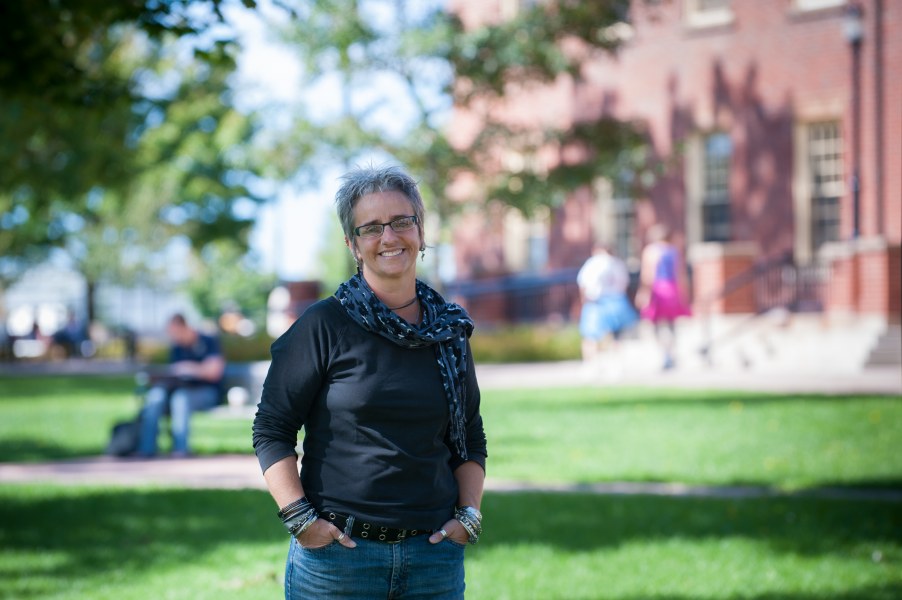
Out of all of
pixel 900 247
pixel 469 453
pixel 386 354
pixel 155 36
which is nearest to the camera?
pixel 386 354

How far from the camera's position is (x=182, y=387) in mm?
12609

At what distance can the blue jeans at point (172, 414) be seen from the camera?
40.5ft

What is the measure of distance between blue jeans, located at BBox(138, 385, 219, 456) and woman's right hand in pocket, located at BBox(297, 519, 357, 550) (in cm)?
931

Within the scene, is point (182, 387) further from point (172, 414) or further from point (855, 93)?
point (855, 93)

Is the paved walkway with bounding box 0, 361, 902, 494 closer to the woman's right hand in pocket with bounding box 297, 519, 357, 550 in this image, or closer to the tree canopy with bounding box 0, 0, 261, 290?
the tree canopy with bounding box 0, 0, 261, 290

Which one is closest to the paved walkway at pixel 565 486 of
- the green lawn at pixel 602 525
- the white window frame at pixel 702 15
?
the green lawn at pixel 602 525

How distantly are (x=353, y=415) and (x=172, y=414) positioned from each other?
959 centimetres

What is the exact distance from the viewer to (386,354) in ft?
11.1

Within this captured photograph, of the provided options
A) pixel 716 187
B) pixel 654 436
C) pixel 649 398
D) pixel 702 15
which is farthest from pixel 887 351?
pixel 702 15

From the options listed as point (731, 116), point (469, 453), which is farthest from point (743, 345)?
point (469, 453)

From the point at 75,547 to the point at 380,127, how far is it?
1541 cm

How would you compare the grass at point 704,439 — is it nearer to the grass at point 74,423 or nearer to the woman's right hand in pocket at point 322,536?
the grass at point 74,423

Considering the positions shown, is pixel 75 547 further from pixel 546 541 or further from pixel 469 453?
pixel 469 453

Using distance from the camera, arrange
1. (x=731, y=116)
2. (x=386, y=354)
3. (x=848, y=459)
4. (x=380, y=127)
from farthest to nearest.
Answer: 1. (x=731, y=116)
2. (x=380, y=127)
3. (x=848, y=459)
4. (x=386, y=354)
